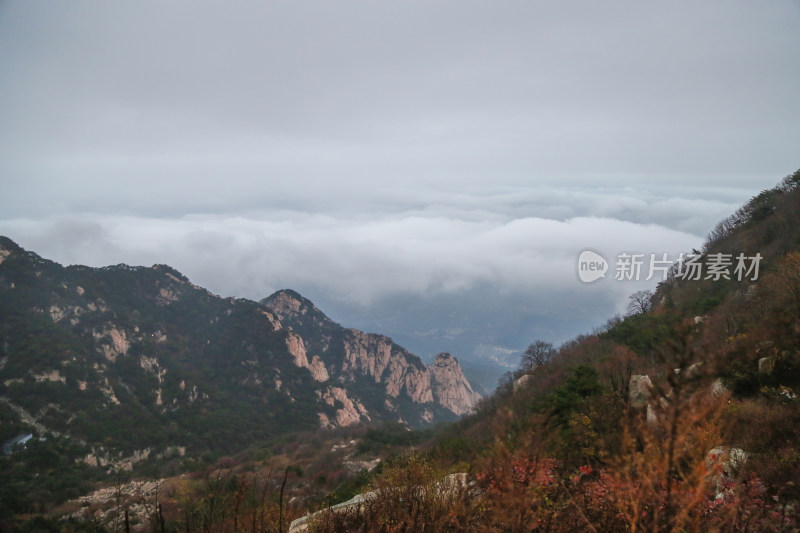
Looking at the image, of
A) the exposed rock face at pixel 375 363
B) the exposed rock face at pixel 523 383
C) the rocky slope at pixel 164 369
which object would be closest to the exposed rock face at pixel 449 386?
the exposed rock face at pixel 375 363

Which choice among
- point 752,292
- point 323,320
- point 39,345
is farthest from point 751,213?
point 323,320

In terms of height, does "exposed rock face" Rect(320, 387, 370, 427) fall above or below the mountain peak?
below

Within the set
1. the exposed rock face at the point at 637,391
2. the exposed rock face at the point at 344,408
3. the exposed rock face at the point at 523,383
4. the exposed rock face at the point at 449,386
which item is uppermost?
the exposed rock face at the point at 637,391

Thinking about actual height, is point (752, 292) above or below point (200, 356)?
above

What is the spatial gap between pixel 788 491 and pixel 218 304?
157 metres

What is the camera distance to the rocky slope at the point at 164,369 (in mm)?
68938

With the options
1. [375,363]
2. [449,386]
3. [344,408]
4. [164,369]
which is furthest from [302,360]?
[449,386]

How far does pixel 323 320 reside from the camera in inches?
7421

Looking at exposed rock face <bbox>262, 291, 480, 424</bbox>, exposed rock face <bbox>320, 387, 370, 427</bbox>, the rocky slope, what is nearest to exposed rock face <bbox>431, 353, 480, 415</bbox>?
exposed rock face <bbox>262, 291, 480, 424</bbox>

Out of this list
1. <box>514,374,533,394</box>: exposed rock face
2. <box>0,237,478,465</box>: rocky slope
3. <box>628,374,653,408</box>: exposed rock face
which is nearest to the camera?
<box>628,374,653,408</box>: exposed rock face

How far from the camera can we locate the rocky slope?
6894cm

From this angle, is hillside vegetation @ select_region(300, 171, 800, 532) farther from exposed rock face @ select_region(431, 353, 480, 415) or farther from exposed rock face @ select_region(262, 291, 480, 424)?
exposed rock face @ select_region(431, 353, 480, 415)

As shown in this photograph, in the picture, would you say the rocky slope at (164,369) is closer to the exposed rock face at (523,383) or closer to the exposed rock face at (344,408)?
the exposed rock face at (344,408)

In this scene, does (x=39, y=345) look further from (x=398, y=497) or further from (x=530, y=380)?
(x=398, y=497)
